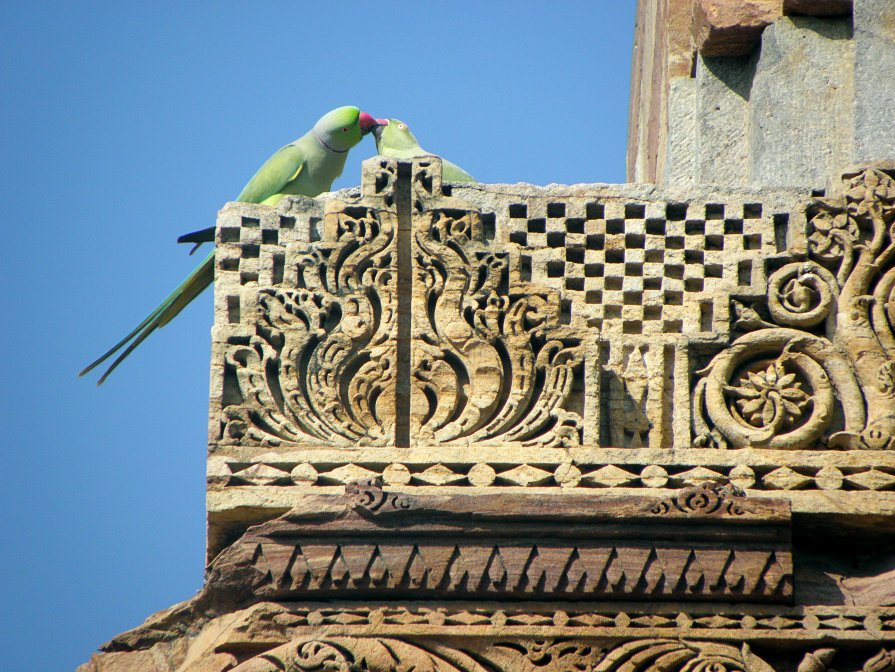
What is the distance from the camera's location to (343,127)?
992cm

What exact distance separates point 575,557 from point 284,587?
111cm

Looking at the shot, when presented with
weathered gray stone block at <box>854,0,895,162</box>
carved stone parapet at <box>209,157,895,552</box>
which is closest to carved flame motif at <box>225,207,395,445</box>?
carved stone parapet at <box>209,157,895,552</box>

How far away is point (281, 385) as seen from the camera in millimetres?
7578

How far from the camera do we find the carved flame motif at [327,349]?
752 centimetres

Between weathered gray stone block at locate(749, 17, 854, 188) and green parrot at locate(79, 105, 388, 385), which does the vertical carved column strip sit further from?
weathered gray stone block at locate(749, 17, 854, 188)

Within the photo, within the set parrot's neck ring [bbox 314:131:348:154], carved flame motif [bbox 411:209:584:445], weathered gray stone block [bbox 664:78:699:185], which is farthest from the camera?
parrot's neck ring [bbox 314:131:348:154]

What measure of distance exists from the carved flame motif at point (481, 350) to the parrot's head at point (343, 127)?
204 centimetres

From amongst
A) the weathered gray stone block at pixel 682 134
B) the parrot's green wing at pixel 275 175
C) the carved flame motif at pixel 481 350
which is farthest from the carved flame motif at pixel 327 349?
the weathered gray stone block at pixel 682 134

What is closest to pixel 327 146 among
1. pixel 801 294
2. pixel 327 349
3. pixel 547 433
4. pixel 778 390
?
pixel 327 349

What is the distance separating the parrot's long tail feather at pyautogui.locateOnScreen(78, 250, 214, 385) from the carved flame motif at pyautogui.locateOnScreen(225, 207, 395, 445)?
1.05 metres

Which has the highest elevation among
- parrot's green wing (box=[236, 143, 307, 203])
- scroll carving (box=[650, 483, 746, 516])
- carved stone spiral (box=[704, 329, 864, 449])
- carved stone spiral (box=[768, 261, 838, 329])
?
parrot's green wing (box=[236, 143, 307, 203])

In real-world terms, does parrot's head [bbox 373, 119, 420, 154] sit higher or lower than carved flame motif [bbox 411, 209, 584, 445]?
higher

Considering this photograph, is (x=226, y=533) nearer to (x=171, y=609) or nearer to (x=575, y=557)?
(x=171, y=609)

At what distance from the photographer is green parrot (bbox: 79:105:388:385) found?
8.78 metres
